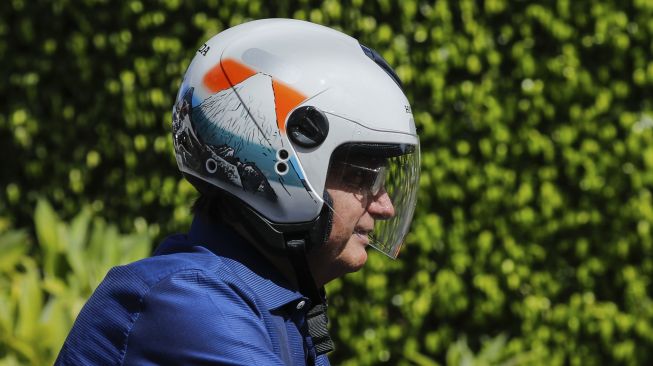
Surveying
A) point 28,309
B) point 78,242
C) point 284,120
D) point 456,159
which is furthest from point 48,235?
point 284,120

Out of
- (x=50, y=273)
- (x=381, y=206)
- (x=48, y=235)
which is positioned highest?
(x=381, y=206)

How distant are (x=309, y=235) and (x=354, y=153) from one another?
0.19 meters

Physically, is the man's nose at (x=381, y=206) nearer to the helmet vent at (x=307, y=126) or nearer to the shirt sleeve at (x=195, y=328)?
the helmet vent at (x=307, y=126)

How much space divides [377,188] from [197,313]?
0.53 meters

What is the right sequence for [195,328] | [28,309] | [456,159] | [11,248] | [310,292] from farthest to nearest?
[11,248]
[456,159]
[28,309]
[310,292]
[195,328]

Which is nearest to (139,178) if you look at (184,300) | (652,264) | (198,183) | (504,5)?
(504,5)

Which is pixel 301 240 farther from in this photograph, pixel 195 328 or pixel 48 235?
pixel 48 235

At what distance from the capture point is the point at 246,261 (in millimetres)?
2195

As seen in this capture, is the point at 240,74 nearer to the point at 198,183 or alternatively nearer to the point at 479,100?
the point at 198,183

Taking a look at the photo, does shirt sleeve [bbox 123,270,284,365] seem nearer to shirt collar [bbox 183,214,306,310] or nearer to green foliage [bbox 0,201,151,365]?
shirt collar [bbox 183,214,306,310]

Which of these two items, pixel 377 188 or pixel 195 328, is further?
pixel 377 188

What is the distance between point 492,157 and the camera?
4.92 meters

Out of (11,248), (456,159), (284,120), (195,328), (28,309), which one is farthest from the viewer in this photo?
(11,248)

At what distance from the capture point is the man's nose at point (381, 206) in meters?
2.31
